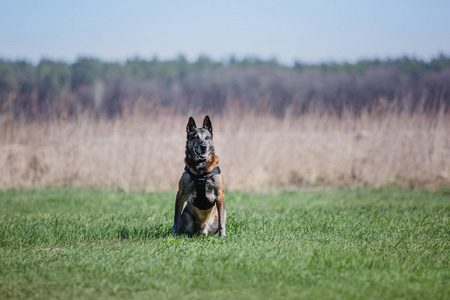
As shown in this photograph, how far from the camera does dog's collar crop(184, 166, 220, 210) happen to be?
600cm

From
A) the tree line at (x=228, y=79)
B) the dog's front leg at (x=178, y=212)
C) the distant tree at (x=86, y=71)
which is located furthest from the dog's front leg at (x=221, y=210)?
the distant tree at (x=86, y=71)

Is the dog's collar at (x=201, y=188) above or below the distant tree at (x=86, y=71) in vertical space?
below

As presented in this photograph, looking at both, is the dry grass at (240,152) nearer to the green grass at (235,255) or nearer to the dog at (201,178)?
the green grass at (235,255)

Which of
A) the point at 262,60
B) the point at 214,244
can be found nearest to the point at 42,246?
the point at 214,244

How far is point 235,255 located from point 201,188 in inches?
40.7

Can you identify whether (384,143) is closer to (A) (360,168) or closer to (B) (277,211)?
(A) (360,168)

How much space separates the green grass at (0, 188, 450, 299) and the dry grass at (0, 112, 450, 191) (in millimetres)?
3565

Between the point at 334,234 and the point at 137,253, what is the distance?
267 centimetres

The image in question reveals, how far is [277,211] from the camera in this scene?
29.5 feet

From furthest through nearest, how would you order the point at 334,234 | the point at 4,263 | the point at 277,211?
the point at 277,211 → the point at 334,234 → the point at 4,263

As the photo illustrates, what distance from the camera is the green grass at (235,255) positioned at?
4.39m

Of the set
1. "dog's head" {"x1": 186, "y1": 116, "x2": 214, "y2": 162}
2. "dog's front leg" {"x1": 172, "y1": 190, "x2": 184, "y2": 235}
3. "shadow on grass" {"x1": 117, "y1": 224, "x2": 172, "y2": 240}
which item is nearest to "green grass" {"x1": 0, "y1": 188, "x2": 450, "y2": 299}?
"shadow on grass" {"x1": 117, "y1": 224, "x2": 172, "y2": 240}

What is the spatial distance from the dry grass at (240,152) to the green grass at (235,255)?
3565 millimetres

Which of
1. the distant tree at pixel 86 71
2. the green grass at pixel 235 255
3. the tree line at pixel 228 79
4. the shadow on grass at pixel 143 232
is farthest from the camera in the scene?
the distant tree at pixel 86 71
